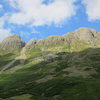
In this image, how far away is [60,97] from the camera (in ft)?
541

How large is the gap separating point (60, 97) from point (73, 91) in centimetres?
1820

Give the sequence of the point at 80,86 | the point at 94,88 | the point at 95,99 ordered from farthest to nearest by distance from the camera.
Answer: the point at 80,86 → the point at 94,88 → the point at 95,99

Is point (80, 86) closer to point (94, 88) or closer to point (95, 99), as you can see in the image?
point (94, 88)

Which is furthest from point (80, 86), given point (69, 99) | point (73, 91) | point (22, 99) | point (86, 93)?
point (22, 99)

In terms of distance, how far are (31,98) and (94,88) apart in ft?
171

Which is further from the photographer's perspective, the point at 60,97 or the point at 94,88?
the point at 94,88

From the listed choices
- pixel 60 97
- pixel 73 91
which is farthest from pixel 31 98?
pixel 73 91

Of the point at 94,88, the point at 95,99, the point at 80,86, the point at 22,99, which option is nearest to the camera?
the point at 95,99

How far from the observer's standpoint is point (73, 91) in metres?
179

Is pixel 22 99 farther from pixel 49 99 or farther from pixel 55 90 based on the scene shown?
pixel 55 90

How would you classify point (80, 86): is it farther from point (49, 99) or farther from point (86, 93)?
point (49, 99)

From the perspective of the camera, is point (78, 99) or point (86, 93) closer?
point (78, 99)

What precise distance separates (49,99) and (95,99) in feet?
116

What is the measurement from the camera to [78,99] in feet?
502
